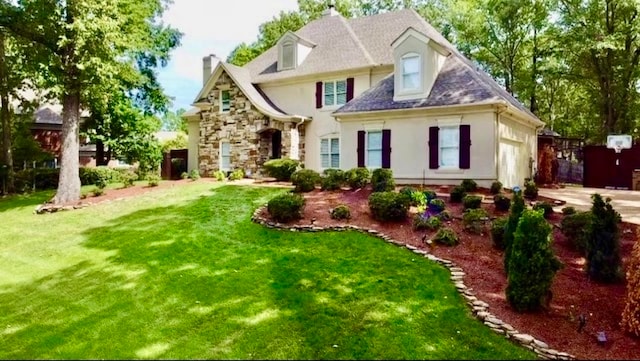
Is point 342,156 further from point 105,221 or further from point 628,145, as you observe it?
point 628,145

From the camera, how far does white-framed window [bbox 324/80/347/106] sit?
18.8 meters

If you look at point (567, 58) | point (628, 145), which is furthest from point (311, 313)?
point (567, 58)

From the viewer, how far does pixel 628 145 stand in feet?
63.3

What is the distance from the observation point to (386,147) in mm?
15336

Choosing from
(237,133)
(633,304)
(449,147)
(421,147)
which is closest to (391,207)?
(633,304)

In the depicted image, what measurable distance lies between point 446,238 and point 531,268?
250cm

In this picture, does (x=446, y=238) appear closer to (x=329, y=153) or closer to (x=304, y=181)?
(x=304, y=181)

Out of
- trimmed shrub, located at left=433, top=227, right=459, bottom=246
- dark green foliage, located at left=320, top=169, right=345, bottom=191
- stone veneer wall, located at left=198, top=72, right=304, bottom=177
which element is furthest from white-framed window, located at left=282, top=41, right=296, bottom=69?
trimmed shrub, located at left=433, top=227, right=459, bottom=246

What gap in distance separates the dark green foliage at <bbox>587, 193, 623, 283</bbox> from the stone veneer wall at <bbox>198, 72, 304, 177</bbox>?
13.3 m

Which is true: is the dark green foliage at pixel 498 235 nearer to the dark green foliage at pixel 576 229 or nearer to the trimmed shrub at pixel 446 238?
the trimmed shrub at pixel 446 238

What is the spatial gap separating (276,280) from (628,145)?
19.2 metres

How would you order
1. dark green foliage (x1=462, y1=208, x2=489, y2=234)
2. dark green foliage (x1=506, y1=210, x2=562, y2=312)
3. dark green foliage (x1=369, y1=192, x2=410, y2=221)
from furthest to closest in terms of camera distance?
dark green foliage (x1=369, y1=192, x2=410, y2=221)
dark green foliage (x1=462, y1=208, x2=489, y2=234)
dark green foliage (x1=506, y1=210, x2=562, y2=312)

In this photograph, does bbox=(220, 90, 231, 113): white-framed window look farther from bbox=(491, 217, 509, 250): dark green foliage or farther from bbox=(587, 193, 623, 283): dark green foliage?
bbox=(587, 193, 623, 283): dark green foliage

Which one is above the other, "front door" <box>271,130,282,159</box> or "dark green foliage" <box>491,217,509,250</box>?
"front door" <box>271,130,282,159</box>
